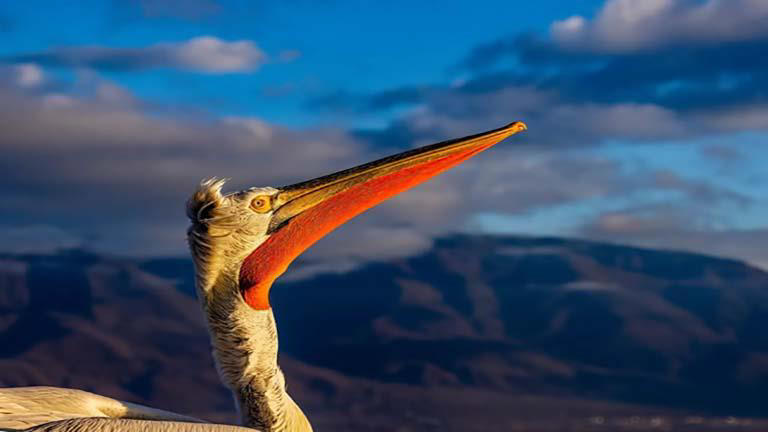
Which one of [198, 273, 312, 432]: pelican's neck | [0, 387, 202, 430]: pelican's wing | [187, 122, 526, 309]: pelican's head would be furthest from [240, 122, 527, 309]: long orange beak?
[0, 387, 202, 430]: pelican's wing

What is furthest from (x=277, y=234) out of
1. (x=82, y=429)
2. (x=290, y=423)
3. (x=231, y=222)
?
(x=82, y=429)

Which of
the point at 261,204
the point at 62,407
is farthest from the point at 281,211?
the point at 62,407

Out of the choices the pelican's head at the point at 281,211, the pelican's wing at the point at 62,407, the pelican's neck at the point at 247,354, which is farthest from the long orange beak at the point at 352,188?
the pelican's wing at the point at 62,407

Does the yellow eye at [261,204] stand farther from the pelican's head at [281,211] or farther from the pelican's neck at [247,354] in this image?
the pelican's neck at [247,354]

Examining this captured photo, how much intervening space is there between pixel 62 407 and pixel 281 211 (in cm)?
176

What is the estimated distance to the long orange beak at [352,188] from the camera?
638 centimetres

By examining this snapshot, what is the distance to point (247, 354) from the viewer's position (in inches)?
237

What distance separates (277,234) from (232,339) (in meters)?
0.71

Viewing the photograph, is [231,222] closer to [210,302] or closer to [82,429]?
[210,302]

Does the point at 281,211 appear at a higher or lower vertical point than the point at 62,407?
higher

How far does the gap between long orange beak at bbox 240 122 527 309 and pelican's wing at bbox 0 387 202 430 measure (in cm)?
124

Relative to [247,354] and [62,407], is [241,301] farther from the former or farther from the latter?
[62,407]

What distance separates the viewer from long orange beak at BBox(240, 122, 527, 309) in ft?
20.9

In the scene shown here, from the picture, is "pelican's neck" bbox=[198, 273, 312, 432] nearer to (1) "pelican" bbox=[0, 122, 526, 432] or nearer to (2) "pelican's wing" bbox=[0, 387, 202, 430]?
(1) "pelican" bbox=[0, 122, 526, 432]
